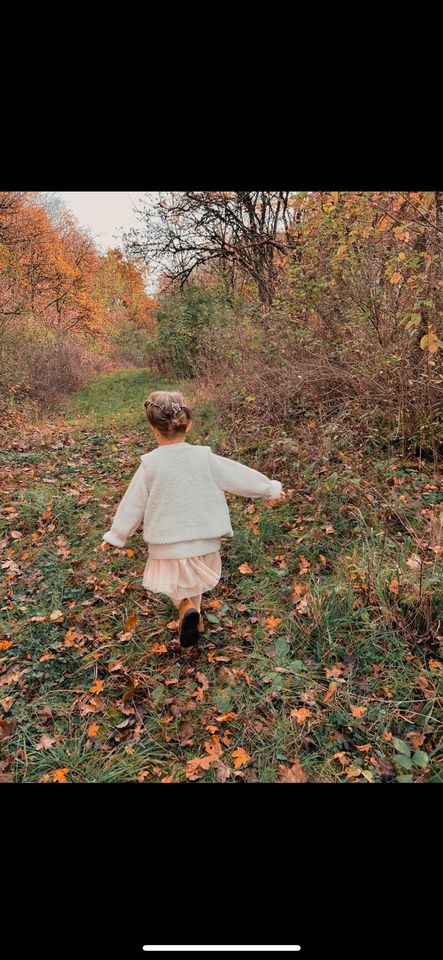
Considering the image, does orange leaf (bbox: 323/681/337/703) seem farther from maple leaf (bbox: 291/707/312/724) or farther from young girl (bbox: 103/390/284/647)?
young girl (bbox: 103/390/284/647)

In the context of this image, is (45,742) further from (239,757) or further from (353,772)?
(353,772)

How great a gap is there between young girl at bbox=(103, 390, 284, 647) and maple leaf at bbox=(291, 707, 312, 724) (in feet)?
2.18

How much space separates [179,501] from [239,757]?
1269mm

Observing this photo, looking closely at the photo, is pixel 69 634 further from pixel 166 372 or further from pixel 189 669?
pixel 166 372

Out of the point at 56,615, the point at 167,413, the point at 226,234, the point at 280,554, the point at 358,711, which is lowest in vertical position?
the point at 358,711

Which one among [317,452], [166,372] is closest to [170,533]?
[317,452]

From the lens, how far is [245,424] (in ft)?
17.7

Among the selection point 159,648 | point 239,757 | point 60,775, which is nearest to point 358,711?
point 239,757

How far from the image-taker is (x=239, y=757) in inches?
77.1

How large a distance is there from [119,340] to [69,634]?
11.1 meters

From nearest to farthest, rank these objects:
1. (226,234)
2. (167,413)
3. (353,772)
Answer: (353,772), (167,413), (226,234)

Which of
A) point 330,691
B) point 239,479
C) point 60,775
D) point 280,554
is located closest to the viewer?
point 60,775

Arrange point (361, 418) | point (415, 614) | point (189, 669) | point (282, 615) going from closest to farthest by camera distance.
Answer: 1. point (415, 614)
2. point (189, 669)
3. point (282, 615)
4. point (361, 418)

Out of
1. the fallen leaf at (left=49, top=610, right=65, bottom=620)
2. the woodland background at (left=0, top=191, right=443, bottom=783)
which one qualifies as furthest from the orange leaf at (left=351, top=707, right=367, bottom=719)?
the fallen leaf at (left=49, top=610, right=65, bottom=620)
